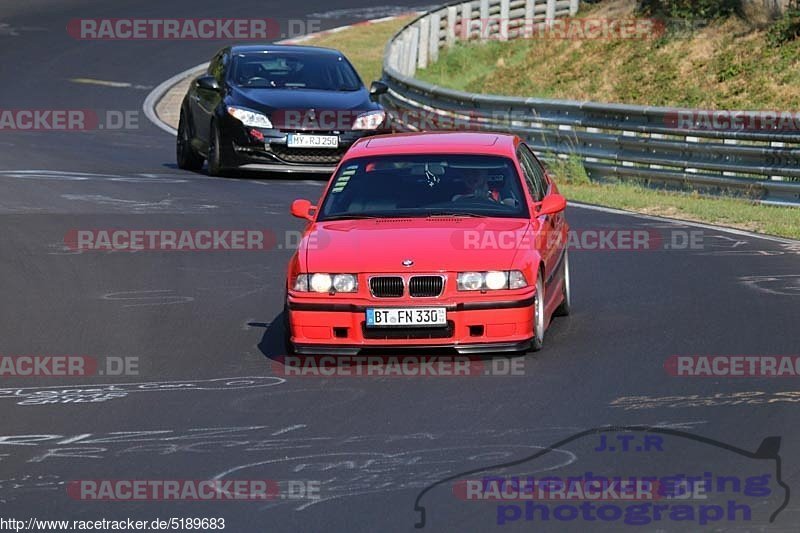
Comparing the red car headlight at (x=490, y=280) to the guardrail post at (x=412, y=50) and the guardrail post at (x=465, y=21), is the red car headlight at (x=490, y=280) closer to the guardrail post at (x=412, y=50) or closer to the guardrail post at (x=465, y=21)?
the guardrail post at (x=412, y=50)

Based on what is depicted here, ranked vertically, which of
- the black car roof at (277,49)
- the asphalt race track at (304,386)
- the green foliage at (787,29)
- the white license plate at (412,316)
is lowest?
the asphalt race track at (304,386)

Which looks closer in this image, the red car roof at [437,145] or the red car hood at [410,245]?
the red car hood at [410,245]

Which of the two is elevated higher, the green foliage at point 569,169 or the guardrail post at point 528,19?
the guardrail post at point 528,19

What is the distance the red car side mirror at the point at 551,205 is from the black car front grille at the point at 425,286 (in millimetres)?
1192

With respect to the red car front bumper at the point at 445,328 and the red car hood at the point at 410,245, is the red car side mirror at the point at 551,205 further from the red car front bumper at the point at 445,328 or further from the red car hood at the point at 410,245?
the red car front bumper at the point at 445,328

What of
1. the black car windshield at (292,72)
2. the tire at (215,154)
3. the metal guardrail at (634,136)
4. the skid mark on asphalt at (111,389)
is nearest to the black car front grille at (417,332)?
the skid mark on asphalt at (111,389)

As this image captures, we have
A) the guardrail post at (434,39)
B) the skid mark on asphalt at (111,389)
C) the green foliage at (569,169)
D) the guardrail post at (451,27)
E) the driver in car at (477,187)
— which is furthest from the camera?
the guardrail post at (451,27)

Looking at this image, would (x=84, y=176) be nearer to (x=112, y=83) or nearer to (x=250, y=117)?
(x=250, y=117)

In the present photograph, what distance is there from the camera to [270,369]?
1029 cm

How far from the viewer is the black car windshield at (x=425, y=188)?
36.8 feet

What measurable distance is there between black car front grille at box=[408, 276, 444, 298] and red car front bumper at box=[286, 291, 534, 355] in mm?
82

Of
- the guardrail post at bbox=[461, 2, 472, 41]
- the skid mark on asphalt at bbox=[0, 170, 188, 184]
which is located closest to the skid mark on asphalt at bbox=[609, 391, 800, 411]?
the skid mark on asphalt at bbox=[0, 170, 188, 184]

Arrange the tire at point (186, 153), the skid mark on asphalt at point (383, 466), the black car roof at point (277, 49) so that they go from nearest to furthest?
the skid mark on asphalt at point (383, 466) → the tire at point (186, 153) → the black car roof at point (277, 49)

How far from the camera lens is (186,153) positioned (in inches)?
887
